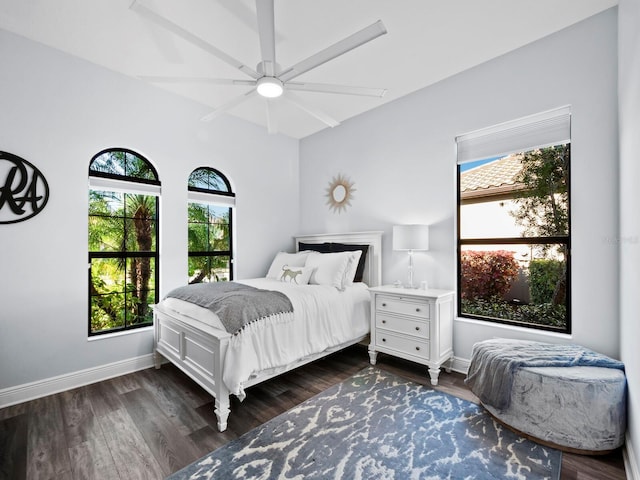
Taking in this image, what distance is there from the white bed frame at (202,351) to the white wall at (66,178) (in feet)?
1.44

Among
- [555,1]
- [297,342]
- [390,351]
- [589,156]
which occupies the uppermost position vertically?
[555,1]

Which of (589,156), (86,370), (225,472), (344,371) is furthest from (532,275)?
(86,370)

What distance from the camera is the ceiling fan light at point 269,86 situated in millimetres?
2221

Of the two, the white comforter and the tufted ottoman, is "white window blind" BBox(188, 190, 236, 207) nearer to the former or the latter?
the white comforter

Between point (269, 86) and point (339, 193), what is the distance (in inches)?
79.5

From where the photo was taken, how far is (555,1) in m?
2.13

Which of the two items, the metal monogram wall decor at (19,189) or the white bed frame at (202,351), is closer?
the white bed frame at (202,351)

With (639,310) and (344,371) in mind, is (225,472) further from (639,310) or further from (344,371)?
(639,310)

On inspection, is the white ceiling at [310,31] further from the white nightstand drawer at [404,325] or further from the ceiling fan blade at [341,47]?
the white nightstand drawer at [404,325]

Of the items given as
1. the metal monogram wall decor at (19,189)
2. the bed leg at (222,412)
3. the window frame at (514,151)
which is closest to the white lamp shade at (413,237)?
the window frame at (514,151)

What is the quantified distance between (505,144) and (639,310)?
1745 mm

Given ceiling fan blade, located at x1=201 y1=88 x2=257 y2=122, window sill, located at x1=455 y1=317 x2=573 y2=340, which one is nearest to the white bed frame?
window sill, located at x1=455 y1=317 x2=573 y2=340

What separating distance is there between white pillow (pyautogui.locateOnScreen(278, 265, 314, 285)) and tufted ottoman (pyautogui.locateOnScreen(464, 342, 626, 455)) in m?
2.02

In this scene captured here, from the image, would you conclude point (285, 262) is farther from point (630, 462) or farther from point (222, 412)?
point (630, 462)
